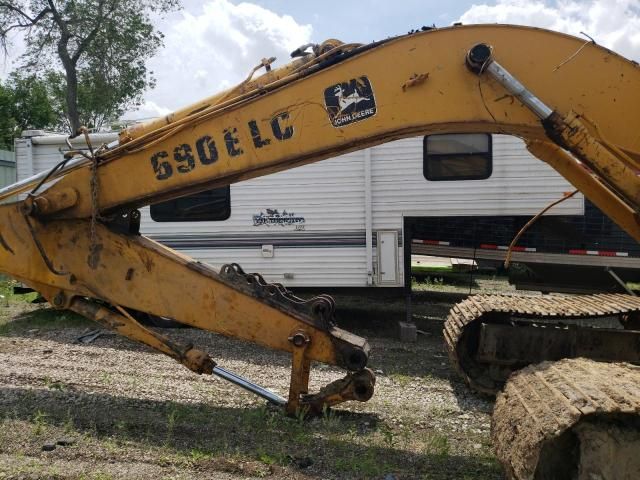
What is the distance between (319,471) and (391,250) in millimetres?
4799

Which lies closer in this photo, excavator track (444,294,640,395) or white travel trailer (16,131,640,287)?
excavator track (444,294,640,395)

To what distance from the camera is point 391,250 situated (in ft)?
27.3

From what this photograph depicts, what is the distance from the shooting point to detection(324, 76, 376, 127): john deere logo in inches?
155

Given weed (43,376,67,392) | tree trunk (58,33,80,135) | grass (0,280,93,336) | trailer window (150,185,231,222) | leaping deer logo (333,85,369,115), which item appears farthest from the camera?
tree trunk (58,33,80,135)

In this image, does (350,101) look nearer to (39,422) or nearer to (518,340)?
(518,340)

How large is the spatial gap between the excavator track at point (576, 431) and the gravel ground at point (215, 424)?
0.78 meters

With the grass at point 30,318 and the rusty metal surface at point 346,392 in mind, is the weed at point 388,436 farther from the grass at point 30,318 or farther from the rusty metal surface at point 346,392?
the grass at point 30,318

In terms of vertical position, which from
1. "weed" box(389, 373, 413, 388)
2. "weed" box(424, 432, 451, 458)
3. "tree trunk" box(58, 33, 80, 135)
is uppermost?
"tree trunk" box(58, 33, 80, 135)

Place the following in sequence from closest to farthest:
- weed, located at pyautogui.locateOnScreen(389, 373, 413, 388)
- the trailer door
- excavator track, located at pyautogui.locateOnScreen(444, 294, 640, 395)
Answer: excavator track, located at pyautogui.locateOnScreen(444, 294, 640, 395), weed, located at pyautogui.locateOnScreen(389, 373, 413, 388), the trailer door

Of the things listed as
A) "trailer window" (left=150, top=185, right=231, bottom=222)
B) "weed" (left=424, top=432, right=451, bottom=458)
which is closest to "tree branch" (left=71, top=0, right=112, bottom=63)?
"trailer window" (left=150, top=185, right=231, bottom=222)

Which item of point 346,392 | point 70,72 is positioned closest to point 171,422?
point 346,392

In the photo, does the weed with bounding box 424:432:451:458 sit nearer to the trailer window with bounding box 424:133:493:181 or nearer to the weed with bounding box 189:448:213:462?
the weed with bounding box 189:448:213:462

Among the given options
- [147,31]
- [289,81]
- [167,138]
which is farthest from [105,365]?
[147,31]

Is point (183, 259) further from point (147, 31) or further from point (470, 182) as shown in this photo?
point (147, 31)
